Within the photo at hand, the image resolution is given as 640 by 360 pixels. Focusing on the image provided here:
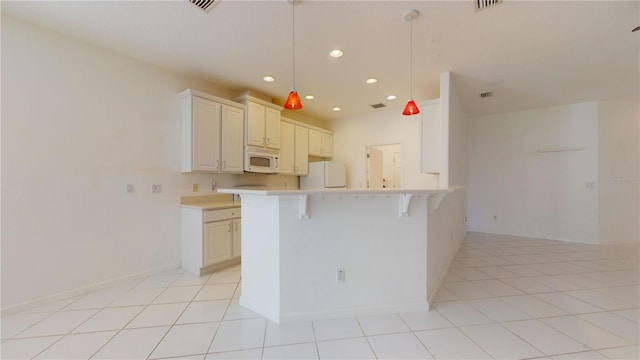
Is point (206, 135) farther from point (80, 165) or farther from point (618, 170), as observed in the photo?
point (618, 170)

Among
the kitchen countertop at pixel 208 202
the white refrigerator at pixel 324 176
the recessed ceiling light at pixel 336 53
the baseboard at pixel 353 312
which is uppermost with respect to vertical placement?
the recessed ceiling light at pixel 336 53

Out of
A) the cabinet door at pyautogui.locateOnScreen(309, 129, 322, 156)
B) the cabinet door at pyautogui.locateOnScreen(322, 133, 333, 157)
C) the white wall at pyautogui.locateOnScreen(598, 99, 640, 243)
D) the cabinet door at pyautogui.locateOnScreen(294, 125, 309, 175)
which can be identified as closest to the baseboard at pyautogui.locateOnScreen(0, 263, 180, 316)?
the cabinet door at pyautogui.locateOnScreen(294, 125, 309, 175)

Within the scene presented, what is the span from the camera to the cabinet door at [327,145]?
19.2 feet

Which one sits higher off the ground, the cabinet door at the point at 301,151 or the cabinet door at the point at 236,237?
the cabinet door at the point at 301,151

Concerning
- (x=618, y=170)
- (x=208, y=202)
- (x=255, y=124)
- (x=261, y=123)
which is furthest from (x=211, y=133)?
(x=618, y=170)

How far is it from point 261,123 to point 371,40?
2205 millimetres

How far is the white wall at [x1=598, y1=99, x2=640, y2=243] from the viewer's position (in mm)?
4738

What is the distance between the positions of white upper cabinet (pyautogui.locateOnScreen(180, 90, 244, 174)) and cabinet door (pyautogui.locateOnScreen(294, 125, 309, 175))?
1395 millimetres

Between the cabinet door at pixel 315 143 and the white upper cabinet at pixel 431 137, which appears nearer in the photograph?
the white upper cabinet at pixel 431 137

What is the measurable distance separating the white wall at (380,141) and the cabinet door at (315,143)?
22.4 inches

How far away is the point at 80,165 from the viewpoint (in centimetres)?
268

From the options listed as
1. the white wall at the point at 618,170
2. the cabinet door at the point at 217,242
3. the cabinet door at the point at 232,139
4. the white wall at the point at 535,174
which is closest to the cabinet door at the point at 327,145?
the cabinet door at the point at 232,139

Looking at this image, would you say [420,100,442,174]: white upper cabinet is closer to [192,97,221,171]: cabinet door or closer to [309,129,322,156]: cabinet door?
[309,129,322,156]: cabinet door

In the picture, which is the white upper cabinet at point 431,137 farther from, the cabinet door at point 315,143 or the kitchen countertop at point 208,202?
the kitchen countertop at point 208,202
